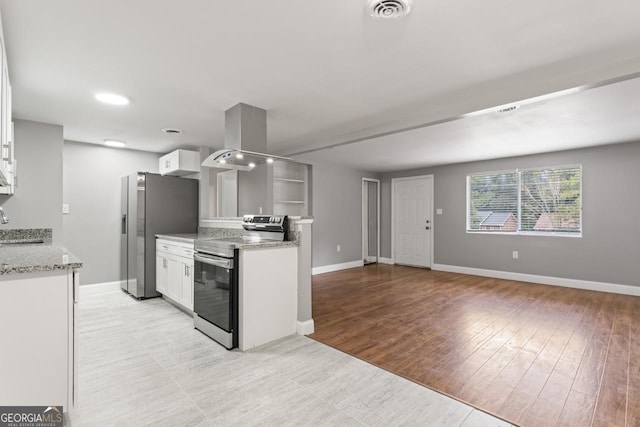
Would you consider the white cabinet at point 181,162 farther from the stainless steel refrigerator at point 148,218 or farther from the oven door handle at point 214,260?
the oven door handle at point 214,260

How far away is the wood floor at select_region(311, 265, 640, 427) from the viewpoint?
1968 mm

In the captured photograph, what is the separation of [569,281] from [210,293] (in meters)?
5.36

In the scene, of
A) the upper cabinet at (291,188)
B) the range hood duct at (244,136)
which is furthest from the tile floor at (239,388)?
the upper cabinet at (291,188)

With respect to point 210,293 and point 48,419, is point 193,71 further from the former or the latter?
point 48,419

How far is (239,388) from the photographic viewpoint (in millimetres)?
2090

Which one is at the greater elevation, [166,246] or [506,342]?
[166,246]

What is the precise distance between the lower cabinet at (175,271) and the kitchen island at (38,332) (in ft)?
5.80

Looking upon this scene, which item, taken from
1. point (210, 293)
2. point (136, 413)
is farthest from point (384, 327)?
point (136, 413)

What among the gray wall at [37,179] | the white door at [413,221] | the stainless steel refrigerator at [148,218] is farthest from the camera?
the white door at [413,221]

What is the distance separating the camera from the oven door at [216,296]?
2.65 meters

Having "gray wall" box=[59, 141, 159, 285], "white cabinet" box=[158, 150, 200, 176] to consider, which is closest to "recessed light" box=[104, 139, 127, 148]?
"gray wall" box=[59, 141, 159, 285]

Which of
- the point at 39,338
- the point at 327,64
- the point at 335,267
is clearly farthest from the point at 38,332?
the point at 335,267

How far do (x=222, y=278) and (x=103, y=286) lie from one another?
10.0 ft

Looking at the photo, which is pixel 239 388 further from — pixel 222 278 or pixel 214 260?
pixel 214 260
